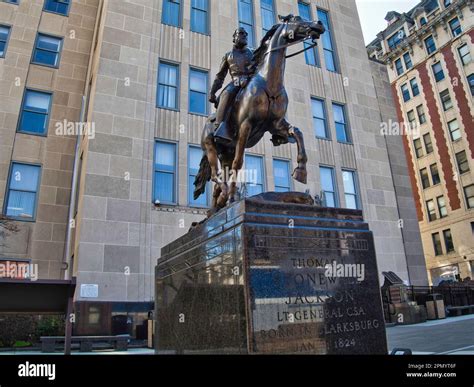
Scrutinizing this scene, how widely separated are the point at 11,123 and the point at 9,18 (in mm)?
6610

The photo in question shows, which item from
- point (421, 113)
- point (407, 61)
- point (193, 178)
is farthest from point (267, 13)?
point (407, 61)

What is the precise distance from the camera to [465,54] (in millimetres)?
45719

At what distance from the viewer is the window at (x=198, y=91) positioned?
872 inches

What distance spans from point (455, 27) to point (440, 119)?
1099 centimetres

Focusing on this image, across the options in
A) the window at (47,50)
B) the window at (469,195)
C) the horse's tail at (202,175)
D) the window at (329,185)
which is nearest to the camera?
the horse's tail at (202,175)

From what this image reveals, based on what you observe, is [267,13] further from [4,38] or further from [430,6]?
[430,6]

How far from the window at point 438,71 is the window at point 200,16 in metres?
36.1

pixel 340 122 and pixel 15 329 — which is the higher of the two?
pixel 340 122

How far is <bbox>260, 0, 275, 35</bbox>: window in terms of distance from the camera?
26391 millimetres

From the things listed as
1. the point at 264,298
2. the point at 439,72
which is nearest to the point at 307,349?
the point at 264,298

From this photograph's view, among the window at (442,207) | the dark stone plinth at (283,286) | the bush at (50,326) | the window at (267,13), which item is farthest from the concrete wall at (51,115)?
the window at (442,207)

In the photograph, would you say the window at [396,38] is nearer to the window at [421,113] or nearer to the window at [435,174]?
the window at [421,113]

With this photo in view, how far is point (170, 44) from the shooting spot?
22.5 metres
